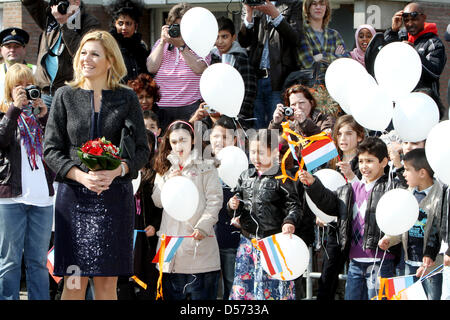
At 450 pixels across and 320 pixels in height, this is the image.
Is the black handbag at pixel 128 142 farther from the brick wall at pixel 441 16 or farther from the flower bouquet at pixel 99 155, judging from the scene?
the brick wall at pixel 441 16

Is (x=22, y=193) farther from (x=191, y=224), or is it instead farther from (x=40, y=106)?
(x=191, y=224)

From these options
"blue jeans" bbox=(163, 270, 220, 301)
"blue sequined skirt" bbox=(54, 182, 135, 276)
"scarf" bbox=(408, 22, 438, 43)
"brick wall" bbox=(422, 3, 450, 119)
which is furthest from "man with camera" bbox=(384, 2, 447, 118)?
"blue sequined skirt" bbox=(54, 182, 135, 276)

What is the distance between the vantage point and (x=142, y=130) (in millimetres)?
4301

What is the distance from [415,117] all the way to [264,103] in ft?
6.40

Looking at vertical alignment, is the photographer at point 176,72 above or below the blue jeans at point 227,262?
above

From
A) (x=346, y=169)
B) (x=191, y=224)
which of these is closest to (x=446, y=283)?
(x=346, y=169)

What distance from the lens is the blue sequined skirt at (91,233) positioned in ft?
13.5

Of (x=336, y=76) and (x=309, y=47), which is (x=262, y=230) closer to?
(x=336, y=76)

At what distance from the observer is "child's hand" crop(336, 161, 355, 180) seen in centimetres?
539

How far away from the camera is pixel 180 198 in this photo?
17.2ft

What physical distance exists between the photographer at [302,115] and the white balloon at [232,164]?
1.47 ft

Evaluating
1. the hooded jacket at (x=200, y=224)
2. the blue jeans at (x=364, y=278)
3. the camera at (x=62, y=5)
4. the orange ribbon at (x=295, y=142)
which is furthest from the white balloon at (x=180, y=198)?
the camera at (x=62, y=5)
